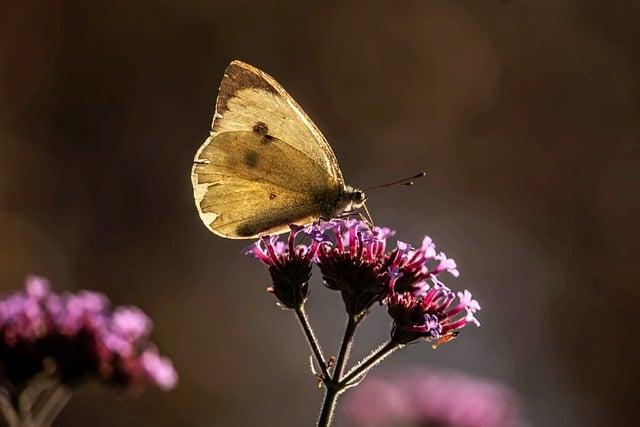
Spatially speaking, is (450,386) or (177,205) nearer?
(450,386)

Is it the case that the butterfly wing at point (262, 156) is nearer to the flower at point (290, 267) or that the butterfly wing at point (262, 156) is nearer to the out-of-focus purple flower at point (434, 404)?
the flower at point (290, 267)

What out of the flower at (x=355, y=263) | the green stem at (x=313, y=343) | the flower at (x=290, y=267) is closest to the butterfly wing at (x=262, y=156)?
the flower at (x=290, y=267)

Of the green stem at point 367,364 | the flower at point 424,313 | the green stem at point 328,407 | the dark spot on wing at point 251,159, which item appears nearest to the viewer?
the green stem at point 328,407

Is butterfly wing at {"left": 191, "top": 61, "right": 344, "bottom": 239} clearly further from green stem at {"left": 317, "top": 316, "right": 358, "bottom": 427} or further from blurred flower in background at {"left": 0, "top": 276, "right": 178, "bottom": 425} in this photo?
blurred flower in background at {"left": 0, "top": 276, "right": 178, "bottom": 425}

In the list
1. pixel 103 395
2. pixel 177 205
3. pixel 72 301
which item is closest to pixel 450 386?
pixel 72 301

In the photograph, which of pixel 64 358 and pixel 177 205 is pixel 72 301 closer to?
pixel 64 358

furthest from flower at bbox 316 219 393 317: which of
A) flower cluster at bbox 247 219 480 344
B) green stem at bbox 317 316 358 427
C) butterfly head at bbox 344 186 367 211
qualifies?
butterfly head at bbox 344 186 367 211

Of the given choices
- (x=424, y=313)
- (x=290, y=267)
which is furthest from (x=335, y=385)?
(x=290, y=267)
